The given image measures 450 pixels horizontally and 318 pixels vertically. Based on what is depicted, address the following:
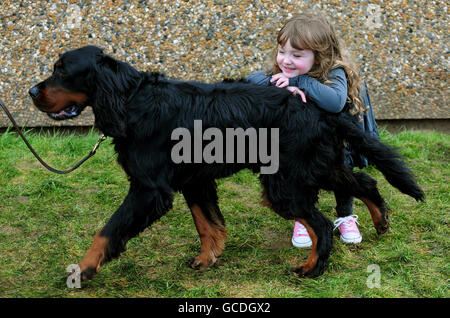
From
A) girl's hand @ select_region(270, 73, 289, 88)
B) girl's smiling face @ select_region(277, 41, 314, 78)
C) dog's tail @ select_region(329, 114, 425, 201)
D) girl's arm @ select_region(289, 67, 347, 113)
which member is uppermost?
girl's smiling face @ select_region(277, 41, 314, 78)

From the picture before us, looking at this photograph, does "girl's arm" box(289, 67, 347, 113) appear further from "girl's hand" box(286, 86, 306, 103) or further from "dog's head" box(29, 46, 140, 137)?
"dog's head" box(29, 46, 140, 137)

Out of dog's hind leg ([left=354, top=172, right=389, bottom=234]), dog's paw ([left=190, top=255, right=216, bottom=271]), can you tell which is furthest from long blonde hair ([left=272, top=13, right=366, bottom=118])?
dog's paw ([left=190, top=255, right=216, bottom=271])

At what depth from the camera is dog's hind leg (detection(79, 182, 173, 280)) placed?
2580 millimetres

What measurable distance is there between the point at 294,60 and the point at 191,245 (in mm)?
1432

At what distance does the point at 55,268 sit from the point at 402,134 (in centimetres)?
441

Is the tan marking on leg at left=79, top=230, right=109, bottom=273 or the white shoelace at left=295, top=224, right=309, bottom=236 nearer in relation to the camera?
the tan marking on leg at left=79, top=230, right=109, bottom=273

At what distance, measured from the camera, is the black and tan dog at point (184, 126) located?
8.62 feet

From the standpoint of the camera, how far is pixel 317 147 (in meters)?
2.80

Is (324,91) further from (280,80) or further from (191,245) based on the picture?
(191,245)

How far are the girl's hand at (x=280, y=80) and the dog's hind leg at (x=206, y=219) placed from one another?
2.45 ft

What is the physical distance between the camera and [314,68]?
314 cm

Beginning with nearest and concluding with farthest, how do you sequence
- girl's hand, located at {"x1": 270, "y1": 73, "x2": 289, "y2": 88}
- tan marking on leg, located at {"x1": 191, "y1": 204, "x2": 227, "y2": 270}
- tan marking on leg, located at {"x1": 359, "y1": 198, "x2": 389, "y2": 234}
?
girl's hand, located at {"x1": 270, "y1": 73, "x2": 289, "y2": 88} → tan marking on leg, located at {"x1": 191, "y1": 204, "x2": 227, "y2": 270} → tan marking on leg, located at {"x1": 359, "y1": 198, "x2": 389, "y2": 234}

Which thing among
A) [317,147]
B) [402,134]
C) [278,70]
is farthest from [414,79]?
[317,147]

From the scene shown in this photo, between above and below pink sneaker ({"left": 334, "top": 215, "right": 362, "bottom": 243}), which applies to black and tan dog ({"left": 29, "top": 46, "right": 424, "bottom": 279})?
above
